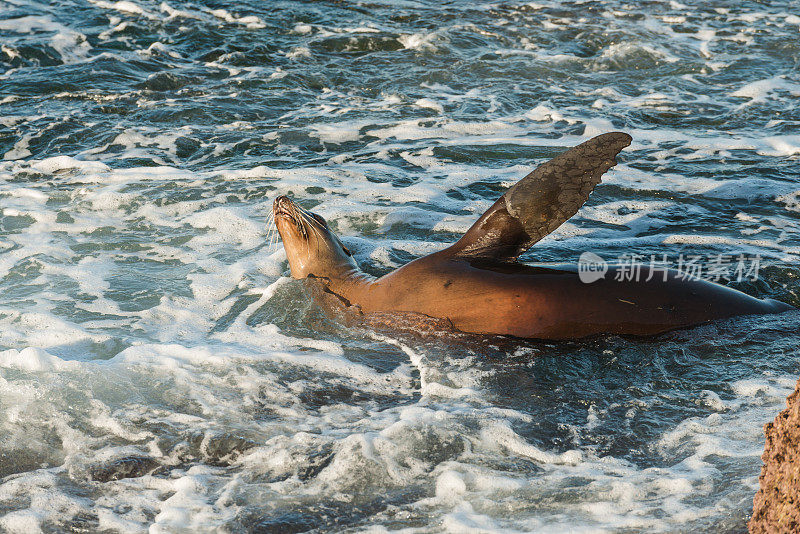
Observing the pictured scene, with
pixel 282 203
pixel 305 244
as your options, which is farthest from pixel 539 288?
pixel 282 203

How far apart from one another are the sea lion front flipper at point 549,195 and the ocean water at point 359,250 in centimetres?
67

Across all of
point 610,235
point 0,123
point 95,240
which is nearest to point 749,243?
point 610,235

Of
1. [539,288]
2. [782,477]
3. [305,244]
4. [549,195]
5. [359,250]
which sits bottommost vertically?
[359,250]

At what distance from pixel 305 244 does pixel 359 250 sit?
62 centimetres

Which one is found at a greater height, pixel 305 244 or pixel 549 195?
pixel 549 195

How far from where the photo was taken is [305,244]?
17.3ft

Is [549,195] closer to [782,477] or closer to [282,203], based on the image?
[282,203]

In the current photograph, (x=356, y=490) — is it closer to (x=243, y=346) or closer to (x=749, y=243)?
(x=243, y=346)

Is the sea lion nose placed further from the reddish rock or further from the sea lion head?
the reddish rock

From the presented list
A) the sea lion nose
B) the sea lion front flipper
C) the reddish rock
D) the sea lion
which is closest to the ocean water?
the sea lion

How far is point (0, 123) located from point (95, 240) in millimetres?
3182

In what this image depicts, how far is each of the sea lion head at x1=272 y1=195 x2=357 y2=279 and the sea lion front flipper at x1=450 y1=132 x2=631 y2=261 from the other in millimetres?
1087

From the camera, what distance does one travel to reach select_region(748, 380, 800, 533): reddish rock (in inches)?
88.0

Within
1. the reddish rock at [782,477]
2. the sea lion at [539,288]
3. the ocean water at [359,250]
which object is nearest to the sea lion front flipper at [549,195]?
the sea lion at [539,288]
